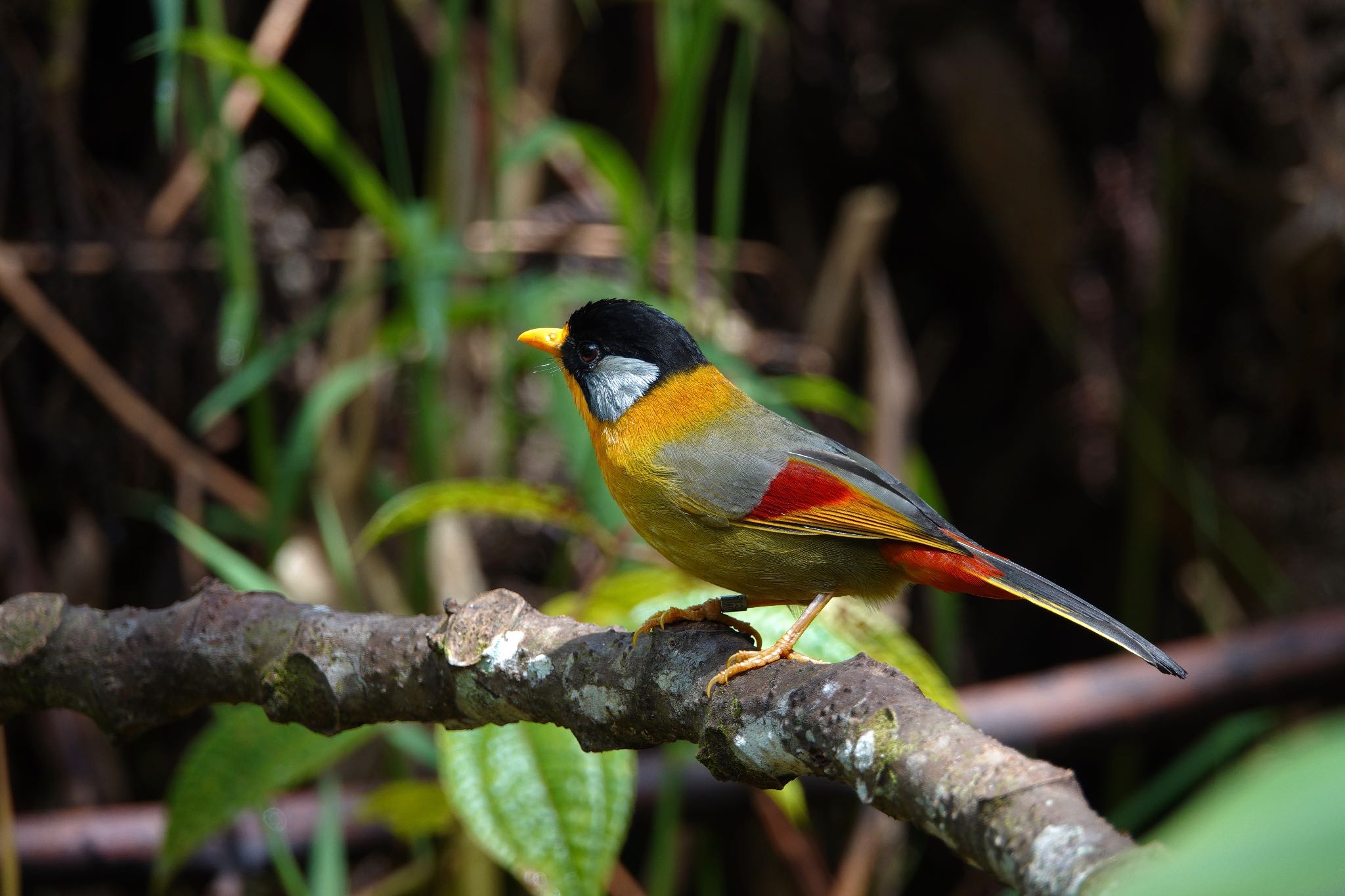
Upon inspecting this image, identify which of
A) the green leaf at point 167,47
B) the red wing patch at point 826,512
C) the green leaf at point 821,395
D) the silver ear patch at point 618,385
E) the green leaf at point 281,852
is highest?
the green leaf at point 167,47

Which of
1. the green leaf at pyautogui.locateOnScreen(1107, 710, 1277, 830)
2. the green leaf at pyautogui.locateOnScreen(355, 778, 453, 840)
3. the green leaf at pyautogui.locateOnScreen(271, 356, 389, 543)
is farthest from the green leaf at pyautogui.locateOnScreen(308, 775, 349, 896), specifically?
the green leaf at pyautogui.locateOnScreen(1107, 710, 1277, 830)

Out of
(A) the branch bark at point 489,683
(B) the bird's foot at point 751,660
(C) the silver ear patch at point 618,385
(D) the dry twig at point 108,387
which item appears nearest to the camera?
(A) the branch bark at point 489,683

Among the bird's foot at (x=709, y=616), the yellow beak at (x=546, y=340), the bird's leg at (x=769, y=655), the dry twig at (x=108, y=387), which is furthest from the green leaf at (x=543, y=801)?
the dry twig at (x=108, y=387)

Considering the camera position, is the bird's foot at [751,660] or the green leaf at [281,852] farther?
the green leaf at [281,852]

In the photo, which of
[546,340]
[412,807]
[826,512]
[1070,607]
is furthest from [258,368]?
[1070,607]

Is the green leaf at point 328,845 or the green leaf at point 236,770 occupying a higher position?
the green leaf at point 236,770

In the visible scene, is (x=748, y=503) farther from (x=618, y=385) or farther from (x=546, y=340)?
(x=546, y=340)

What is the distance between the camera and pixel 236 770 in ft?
6.66

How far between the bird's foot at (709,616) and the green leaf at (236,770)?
0.63m

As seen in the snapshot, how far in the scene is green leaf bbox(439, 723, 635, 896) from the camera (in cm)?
178

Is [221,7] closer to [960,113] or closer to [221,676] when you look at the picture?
[960,113]

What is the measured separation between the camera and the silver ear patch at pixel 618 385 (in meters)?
2.24

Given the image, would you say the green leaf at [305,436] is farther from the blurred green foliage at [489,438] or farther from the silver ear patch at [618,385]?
the silver ear patch at [618,385]

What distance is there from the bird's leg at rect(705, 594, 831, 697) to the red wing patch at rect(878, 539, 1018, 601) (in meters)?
0.17
